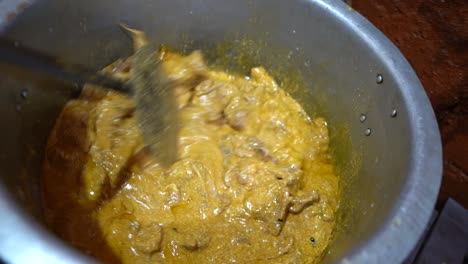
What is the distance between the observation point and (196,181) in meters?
1.58

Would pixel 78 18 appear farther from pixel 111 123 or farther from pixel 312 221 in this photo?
pixel 312 221

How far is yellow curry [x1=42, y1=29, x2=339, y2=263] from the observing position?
1430 millimetres

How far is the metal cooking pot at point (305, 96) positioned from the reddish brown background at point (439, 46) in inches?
16.2

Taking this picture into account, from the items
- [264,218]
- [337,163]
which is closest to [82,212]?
[264,218]

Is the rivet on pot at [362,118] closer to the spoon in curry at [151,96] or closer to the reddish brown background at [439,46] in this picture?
the reddish brown background at [439,46]

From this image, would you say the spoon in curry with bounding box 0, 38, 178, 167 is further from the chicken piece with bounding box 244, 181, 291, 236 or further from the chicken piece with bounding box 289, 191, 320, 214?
the chicken piece with bounding box 289, 191, 320, 214

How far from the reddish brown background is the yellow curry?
1.77ft

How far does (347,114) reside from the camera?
1631mm

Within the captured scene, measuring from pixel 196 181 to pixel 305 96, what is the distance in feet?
1.97

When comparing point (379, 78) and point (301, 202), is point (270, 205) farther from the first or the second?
point (379, 78)

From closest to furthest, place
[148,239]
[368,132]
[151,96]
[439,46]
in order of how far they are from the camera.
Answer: [148,239]
[368,132]
[151,96]
[439,46]

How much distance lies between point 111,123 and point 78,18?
1.31ft

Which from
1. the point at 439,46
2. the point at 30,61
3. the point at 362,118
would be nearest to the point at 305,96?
the point at 362,118

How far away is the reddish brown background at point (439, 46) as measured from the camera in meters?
1.72
